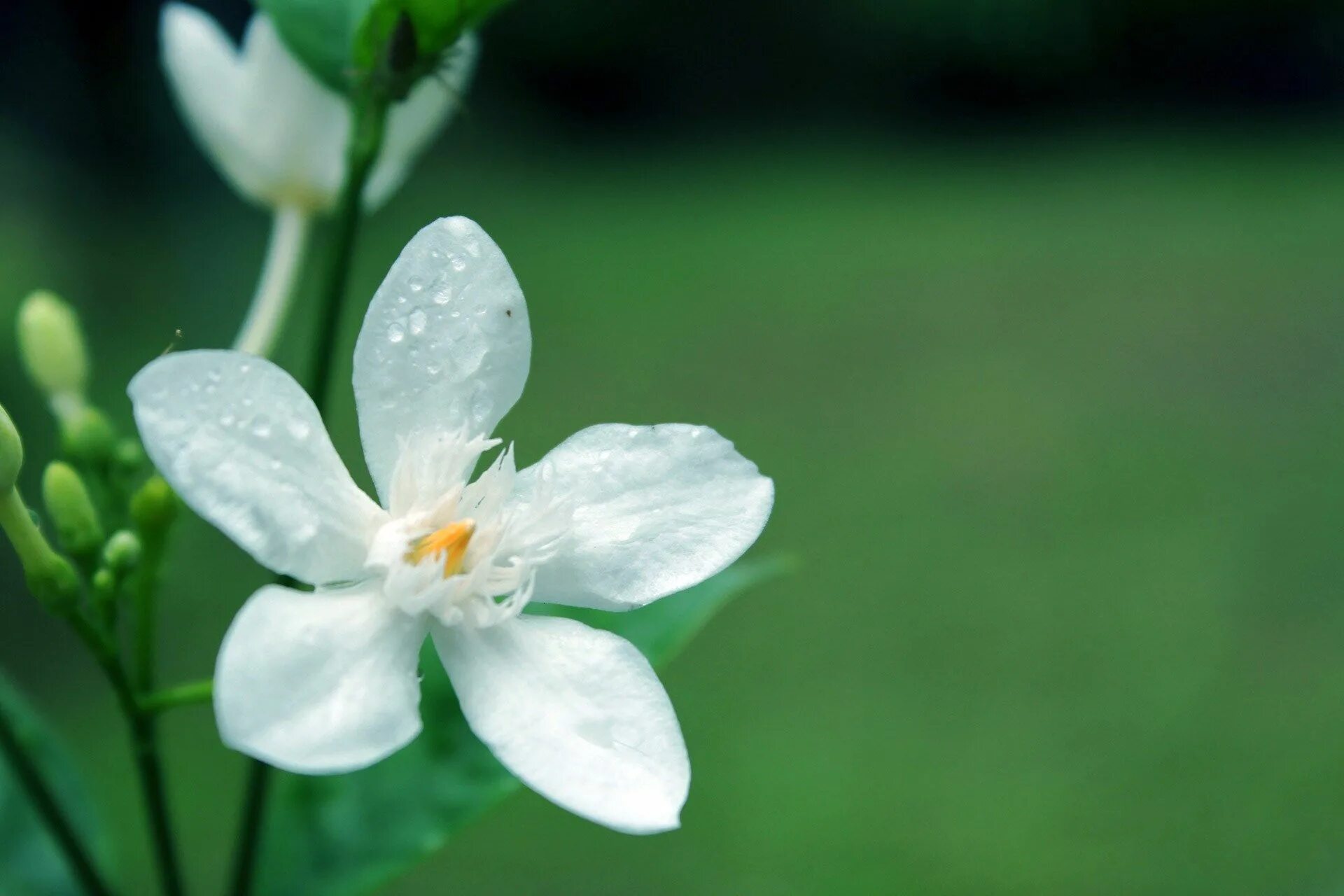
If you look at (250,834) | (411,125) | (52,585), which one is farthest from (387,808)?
(411,125)

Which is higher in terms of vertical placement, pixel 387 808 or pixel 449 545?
pixel 449 545

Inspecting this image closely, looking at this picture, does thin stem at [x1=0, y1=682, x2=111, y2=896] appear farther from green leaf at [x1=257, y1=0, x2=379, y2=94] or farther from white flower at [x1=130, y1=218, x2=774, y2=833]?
green leaf at [x1=257, y1=0, x2=379, y2=94]

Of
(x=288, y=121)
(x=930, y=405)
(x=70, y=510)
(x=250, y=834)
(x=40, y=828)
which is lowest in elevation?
(x=930, y=405)

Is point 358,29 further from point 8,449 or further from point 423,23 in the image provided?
point 8,449

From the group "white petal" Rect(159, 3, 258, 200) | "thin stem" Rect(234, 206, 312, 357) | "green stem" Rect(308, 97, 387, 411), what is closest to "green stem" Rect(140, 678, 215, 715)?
"green stem" Rect(308, 97, 387, 411)

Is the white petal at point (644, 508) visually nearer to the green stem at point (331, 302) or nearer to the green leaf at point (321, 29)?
the green stem at point (331, 302)

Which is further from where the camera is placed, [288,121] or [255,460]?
[288,121]

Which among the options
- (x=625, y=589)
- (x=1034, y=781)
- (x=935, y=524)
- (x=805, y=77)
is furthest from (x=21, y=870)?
(x=805, y=77)

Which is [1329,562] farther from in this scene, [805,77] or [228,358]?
[805,77]
